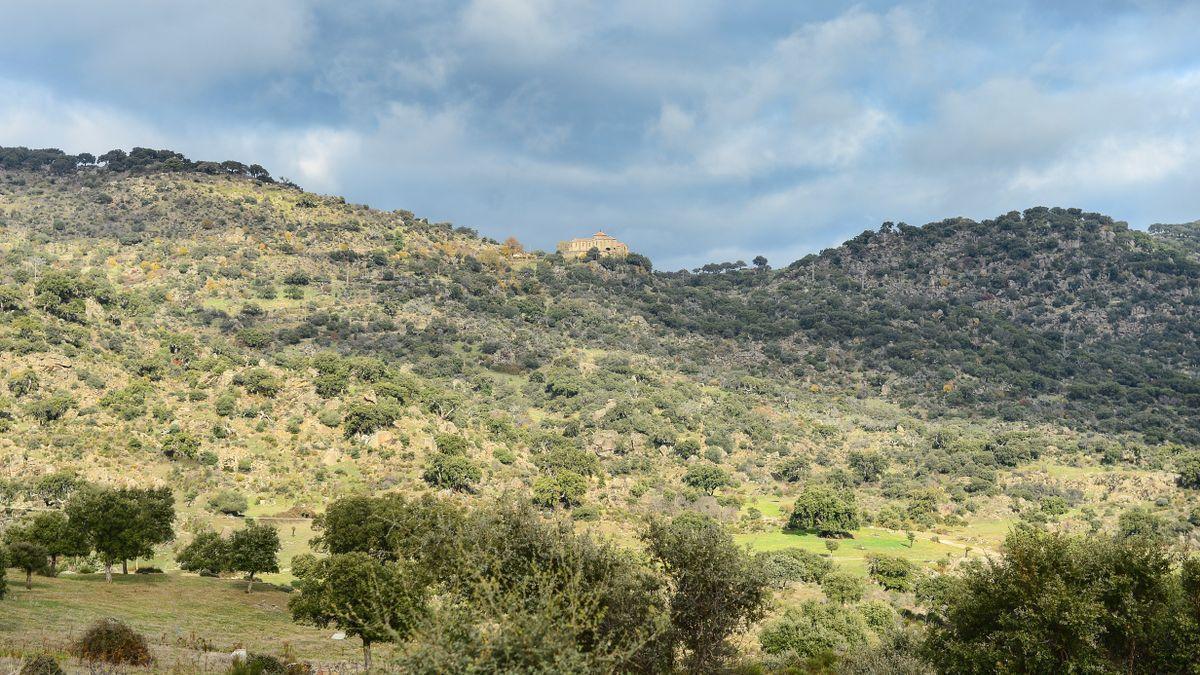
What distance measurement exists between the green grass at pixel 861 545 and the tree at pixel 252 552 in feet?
184

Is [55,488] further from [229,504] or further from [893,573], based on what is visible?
[893,573]

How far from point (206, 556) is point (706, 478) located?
90389mm

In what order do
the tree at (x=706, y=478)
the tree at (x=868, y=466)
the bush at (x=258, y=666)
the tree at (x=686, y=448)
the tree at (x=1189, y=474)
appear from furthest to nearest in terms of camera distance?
1. the tree at (x=686, y=448)
2. the tree at (x=868, y=466)
3. the tree at (x=706, y=478)
4. the tree at (x=1189, y=474)
5. the bush at (x=258, y=666)

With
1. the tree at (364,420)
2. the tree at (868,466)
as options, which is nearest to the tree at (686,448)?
the tree at (868,466)

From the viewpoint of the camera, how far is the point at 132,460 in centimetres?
9306

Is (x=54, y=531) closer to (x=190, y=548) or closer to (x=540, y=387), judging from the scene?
(x=190, y=548)

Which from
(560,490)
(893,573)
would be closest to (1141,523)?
(893,573)

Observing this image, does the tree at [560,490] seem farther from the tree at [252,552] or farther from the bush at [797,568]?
the tree at [252,552]

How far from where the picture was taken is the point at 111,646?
1250 inches

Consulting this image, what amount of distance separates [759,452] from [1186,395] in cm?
14224

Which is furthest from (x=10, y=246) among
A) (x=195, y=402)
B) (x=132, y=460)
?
(x=132, y=460)

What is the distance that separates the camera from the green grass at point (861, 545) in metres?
91.0

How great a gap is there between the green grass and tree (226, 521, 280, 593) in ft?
184

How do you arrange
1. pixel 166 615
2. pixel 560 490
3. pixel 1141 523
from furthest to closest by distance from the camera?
pixel 560 490 < pixel 1141 523 < pixel 166 615
